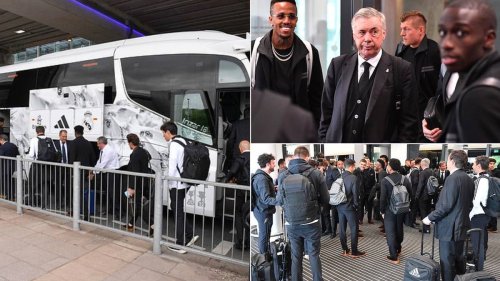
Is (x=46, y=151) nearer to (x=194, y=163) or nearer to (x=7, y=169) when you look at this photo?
(x=7, y=169)

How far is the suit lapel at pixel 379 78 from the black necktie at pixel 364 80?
0.02 meters

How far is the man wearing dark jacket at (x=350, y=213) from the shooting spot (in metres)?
1.15

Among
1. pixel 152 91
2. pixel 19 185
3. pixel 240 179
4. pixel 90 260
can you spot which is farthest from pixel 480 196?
pixel 19 185

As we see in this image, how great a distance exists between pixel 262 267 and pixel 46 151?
652 cm

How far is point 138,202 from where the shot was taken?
17.1ft

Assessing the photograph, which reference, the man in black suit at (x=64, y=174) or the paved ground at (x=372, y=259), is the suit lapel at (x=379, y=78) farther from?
the man in black suit at (x=64, y=174)

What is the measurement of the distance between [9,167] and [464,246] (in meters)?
7.65

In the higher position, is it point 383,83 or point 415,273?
point 383,83

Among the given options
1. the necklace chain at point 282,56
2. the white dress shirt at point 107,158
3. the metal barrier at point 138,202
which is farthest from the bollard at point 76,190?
the necklace chain at point 282,56

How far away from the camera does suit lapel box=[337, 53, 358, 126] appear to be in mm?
1051

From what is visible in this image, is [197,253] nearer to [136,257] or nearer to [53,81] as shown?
[136,257]

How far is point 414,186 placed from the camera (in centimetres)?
106

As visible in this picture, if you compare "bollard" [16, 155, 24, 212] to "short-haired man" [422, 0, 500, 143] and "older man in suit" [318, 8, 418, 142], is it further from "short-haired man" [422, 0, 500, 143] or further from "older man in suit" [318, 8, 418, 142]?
"short-haired man" [422, 0, 500, 143]

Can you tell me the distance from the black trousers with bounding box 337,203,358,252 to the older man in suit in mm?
254
